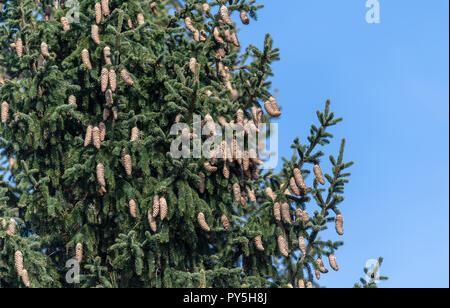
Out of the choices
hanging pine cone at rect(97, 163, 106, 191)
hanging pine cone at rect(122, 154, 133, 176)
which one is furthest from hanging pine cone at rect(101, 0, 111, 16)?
hanging pine cone at rect(97, 163, 106, 191)

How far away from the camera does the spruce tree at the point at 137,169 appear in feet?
34.0

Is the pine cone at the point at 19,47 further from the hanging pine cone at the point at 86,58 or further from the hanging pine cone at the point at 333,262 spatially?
the hanging pine cone at the point at 333,262

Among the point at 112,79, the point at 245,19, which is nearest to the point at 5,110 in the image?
the point at 112,79

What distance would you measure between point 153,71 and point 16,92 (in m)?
2.42

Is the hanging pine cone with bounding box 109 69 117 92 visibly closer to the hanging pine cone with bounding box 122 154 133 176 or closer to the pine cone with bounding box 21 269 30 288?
the hanging pine cone with bounding box 122 154 133 176

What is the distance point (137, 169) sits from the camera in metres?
11.5

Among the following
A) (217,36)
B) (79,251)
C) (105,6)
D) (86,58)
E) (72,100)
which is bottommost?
(79,251)

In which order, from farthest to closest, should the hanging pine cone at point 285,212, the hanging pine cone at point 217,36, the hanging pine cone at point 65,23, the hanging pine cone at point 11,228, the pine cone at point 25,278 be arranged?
1. the hanging pine cone at point 217,36
2. the hanging pine cone at point 65,23
3. the hanging pine cone at point 285,212
4. the hanging pine cone at point 11,228
5. the pine cone at point 25,278

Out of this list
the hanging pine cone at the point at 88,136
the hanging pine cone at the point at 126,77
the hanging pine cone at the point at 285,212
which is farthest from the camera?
the hanging pine cone at the point at 285,212

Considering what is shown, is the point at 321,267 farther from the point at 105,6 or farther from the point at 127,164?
the point at 105,6

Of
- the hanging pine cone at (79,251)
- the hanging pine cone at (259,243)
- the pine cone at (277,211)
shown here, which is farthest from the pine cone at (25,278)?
the pine cone at (277,211)

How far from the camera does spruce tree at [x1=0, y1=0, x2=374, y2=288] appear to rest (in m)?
10.4
